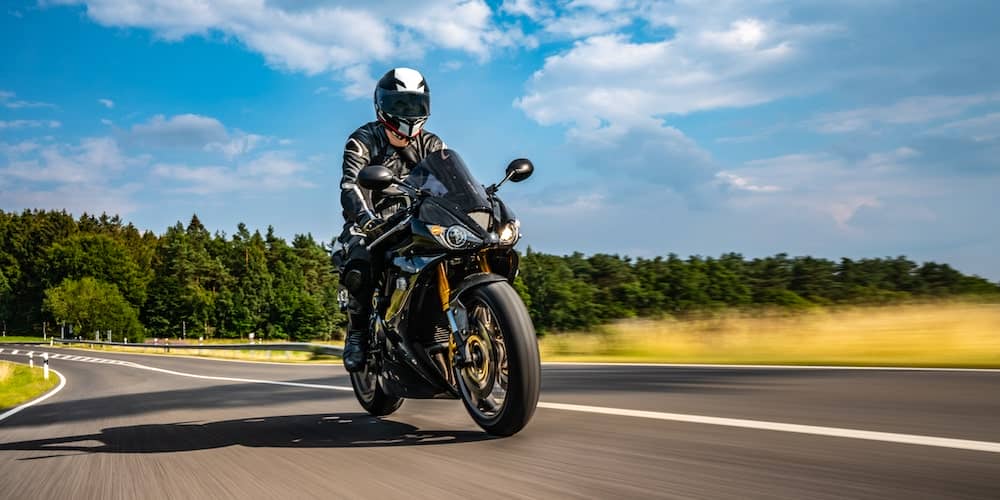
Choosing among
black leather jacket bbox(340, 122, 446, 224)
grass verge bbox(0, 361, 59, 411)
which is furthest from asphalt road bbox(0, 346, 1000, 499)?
grass verge bbox(0, 361, 59, 411)

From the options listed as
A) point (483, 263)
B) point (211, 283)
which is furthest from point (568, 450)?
point (211, 283)

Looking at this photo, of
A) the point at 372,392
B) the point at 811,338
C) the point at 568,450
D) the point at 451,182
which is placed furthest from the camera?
the point at 811,338

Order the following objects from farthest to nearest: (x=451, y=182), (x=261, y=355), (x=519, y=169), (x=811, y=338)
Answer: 1. (x=261, y=355)
2. (x=811, y=338)
3. (x=519, y=169)
4. (x=451, y=182)

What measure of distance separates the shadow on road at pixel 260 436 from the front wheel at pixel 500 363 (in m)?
0.18

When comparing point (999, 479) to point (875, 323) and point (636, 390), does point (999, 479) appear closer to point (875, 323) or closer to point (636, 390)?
point (636, 390)

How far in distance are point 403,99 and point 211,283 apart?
138150mm

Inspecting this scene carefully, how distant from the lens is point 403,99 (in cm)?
541

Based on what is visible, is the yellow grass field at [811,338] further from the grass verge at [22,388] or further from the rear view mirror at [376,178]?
the grass verge at [22,388]

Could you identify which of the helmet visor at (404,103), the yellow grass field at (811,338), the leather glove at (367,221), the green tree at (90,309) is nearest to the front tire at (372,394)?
the leather glove at (367,221)

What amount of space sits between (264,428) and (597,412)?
2193mm

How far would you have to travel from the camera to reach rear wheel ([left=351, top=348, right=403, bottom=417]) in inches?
213

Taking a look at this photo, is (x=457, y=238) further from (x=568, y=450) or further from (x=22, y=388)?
(x=22, y=388)

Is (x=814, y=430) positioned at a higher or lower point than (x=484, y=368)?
lower

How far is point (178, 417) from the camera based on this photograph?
6242mm
